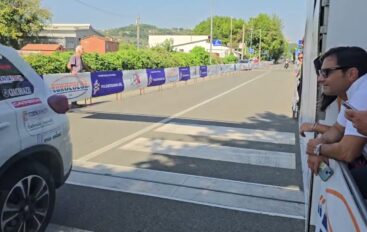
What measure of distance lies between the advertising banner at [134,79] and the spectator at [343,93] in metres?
14.1

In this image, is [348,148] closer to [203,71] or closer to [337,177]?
[337,177]

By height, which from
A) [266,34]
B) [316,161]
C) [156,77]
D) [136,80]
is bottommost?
[156,77]

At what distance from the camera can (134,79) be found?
17578mm

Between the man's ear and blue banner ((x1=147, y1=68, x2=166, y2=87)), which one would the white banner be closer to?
the man's ear

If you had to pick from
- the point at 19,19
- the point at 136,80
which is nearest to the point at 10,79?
the point at 136,80

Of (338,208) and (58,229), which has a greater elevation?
(338,208)

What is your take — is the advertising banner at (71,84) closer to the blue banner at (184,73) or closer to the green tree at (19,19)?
the blue banner at (184,73)

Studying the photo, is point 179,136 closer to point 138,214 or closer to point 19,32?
point 138,214

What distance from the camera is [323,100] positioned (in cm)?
309

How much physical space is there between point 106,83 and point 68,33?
92402 millimetres

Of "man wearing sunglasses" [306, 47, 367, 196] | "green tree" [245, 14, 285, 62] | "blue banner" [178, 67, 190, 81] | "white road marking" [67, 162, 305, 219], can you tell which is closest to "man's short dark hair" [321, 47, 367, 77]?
"man wearing sunglasses" [306, 47, 367, 196]

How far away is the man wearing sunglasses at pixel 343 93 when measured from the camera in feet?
7.62

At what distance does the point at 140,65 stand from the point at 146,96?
26.4ft

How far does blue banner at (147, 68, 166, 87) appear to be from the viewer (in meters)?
19.5
